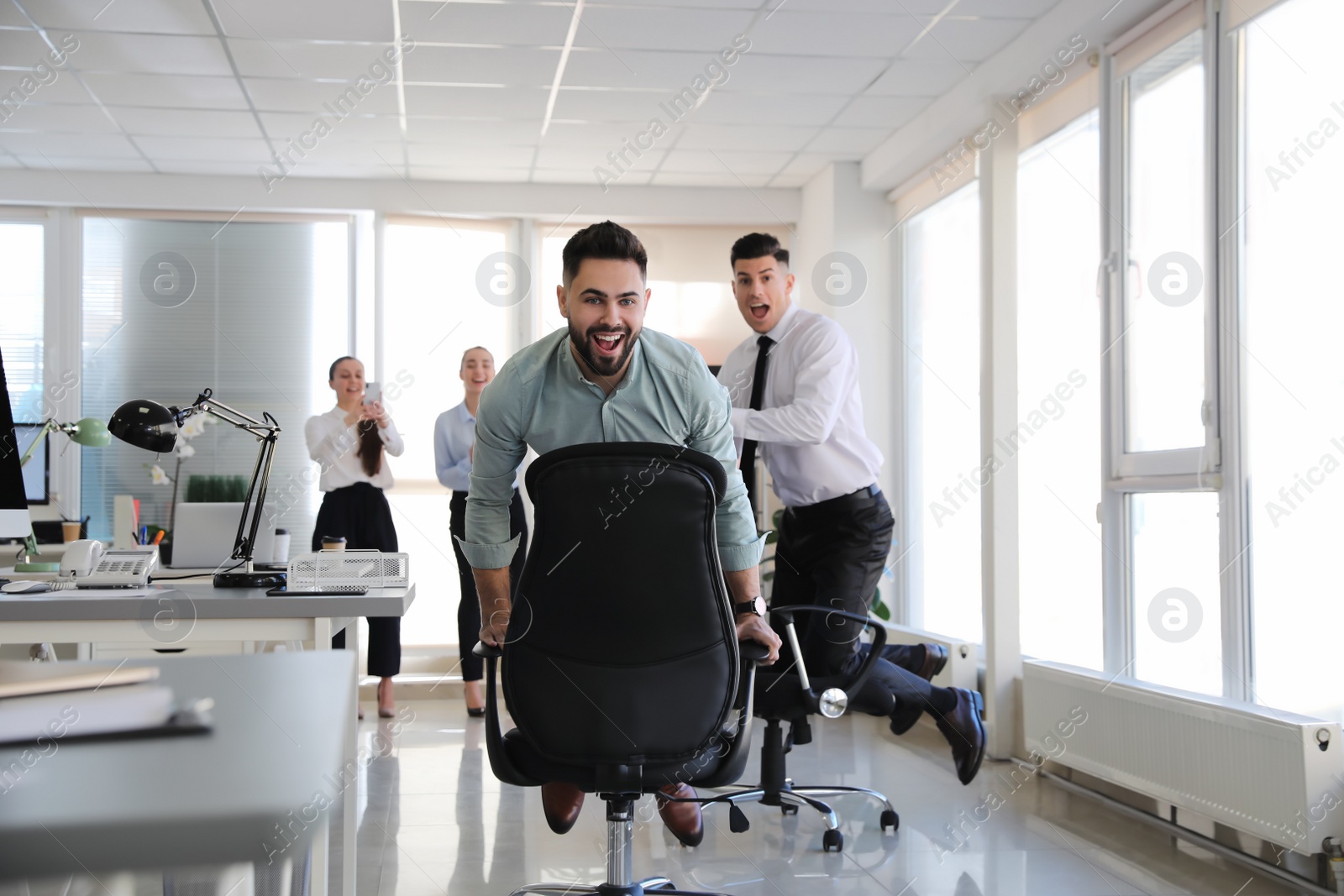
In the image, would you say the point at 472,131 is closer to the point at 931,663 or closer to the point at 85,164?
the point at 85,164

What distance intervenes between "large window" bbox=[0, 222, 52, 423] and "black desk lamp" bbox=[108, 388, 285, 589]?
13.0 ft

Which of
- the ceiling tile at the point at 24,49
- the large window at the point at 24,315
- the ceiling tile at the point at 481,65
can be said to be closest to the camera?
the ceiling tile at the point at 24,49

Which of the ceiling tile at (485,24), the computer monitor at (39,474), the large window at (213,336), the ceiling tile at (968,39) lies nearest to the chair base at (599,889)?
the ceiling tile at (485,24)

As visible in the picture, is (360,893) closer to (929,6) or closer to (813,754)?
(813,754)

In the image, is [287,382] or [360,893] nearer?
[360,893]

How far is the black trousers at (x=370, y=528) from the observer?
5.04 metres

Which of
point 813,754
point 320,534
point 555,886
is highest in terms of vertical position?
point 320,534

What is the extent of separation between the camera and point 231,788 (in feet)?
1.86

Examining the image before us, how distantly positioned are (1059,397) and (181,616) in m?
3.27

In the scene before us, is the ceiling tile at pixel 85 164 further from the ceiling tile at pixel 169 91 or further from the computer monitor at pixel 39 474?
the computer monitor at pixel 39 474

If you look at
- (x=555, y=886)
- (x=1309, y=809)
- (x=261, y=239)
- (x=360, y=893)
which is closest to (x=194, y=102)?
(x=261, y=239)

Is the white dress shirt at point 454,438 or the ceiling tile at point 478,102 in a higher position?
the ceiling tile at point 478,102

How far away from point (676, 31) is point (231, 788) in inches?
158

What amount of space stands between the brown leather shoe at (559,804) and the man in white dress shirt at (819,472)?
39.5 inches
